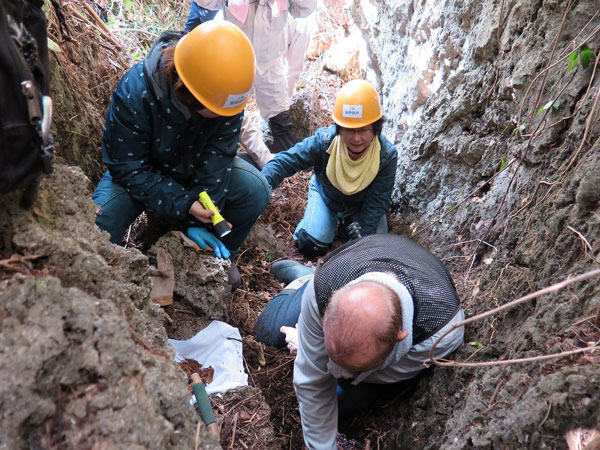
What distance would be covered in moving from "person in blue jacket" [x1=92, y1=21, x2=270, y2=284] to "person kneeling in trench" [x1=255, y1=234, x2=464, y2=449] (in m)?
0.86

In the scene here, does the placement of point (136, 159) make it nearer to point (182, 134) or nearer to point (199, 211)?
point (182, 134)

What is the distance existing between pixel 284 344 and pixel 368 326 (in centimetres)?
98

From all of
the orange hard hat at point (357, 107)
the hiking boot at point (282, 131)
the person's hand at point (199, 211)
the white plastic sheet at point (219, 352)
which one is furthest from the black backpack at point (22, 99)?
the hiking boot at point (282, 131)

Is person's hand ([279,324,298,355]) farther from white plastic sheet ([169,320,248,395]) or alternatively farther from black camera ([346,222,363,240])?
black camera ([346,222,363,240])

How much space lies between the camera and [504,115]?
2.46 m

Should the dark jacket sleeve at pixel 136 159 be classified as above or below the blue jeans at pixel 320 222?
above

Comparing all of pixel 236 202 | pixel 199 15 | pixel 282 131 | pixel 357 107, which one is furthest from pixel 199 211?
pixel 282 131

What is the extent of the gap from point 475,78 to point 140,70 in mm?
2031

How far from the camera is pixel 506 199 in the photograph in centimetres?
220

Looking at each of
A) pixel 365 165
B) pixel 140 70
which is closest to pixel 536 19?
pixel 365 165

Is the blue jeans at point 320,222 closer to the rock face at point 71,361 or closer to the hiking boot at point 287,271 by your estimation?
the hiking boot at point 287,271

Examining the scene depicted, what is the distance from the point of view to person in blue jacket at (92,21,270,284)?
203 centimetres

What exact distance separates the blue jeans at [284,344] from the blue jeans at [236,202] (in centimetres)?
50

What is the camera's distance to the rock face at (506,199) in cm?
136
